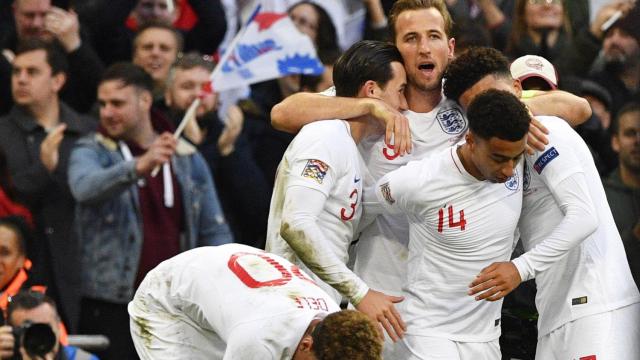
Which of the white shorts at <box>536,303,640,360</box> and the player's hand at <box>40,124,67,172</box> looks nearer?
the white shorts at <box>536,303,640,360</box>

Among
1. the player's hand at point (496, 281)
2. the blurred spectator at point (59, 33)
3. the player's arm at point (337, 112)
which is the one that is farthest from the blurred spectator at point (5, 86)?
the player's hand at point (496, 281)

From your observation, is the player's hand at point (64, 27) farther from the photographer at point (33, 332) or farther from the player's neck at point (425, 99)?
the player's neck at point (425, 99)

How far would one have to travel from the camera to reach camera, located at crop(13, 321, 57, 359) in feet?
25.3

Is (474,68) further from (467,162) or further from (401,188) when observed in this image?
(401,188)

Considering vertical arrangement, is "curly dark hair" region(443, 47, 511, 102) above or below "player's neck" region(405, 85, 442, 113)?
above

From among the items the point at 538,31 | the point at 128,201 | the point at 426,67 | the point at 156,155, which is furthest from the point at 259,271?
the point at 538,31

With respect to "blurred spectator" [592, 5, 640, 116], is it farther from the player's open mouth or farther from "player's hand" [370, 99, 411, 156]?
"player's hand" [370, 99, 411, 156]

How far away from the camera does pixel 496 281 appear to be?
22.0 ft

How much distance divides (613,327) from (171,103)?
175 inches

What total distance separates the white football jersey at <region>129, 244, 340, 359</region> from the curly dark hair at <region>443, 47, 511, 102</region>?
4.05 feet

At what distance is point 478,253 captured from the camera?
22.8ft

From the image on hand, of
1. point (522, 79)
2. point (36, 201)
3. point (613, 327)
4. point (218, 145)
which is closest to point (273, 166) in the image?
point (218, 145)

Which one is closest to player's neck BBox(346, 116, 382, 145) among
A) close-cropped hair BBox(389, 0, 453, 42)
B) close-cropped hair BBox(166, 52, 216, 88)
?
close-cropped hair BBox(389, 0, 453, 42)

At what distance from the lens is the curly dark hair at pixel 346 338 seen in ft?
19.5
